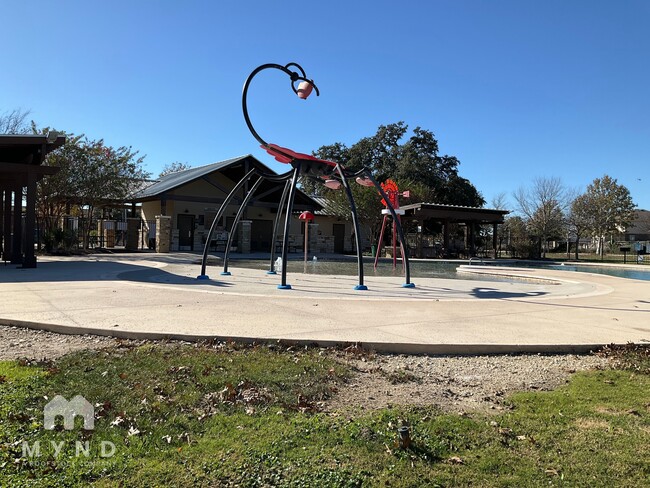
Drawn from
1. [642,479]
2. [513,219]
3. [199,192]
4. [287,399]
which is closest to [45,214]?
[199,192]

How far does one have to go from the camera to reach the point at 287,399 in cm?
371

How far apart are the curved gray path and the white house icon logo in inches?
75.7

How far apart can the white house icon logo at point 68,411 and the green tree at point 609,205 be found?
44.2 metres

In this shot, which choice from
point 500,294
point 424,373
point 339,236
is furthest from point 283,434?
point 339,236

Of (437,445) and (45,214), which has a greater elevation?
(45,214)

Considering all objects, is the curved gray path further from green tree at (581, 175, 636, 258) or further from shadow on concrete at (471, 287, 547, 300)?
green tree at (581, 175, 636, 258)

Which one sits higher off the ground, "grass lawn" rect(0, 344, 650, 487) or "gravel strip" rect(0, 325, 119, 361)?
"gravel strip" rect(0, 325, 119, 361)

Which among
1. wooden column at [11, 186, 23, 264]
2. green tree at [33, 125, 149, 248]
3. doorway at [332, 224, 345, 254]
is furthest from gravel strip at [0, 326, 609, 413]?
doorway at [332, 224, 345, 254]

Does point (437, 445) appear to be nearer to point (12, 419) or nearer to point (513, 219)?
point (12, 419)

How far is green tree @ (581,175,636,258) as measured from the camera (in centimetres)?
4150

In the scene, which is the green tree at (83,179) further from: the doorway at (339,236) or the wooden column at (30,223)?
the doorway at (339,236)

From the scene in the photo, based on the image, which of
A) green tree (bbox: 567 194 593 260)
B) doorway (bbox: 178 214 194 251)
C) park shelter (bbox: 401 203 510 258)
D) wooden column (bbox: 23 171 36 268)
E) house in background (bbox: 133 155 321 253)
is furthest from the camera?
green tree (bbox: 567 194 593 260)

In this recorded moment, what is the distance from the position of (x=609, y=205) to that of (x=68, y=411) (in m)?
49.8

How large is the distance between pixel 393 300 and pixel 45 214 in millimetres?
21324
